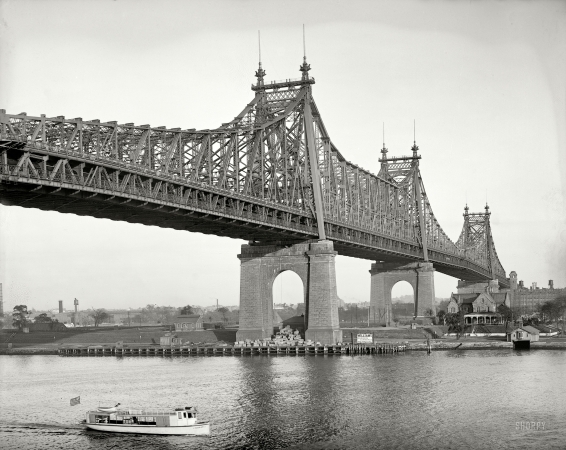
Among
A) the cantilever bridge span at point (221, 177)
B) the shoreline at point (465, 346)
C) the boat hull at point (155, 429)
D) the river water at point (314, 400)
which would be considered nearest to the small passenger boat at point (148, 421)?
the boat hull at point (155, 429)

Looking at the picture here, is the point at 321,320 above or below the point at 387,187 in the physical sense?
below

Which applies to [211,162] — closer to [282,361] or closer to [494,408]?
[282,361]

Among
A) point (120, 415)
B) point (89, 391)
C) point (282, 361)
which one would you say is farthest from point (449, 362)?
point (120, 415)

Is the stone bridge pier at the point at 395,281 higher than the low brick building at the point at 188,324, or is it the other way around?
the stone bridge pier at the point at 395,281

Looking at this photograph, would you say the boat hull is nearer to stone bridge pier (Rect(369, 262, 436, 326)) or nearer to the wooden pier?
the wooden pier

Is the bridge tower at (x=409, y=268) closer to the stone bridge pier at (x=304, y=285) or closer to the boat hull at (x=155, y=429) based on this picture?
the stone bridge pier at (x=304, y=285)

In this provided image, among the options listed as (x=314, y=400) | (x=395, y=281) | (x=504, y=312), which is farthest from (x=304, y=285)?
(x=504, y=312)
